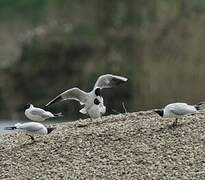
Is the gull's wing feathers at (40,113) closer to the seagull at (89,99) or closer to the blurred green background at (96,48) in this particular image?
the seagull at (89,99)

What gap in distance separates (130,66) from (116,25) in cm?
337

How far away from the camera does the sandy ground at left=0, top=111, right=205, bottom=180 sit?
742 cm

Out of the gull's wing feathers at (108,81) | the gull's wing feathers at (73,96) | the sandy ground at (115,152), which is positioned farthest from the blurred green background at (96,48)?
the sandy ground at (115,152)

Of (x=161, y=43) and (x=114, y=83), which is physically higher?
(x=114, y=83)

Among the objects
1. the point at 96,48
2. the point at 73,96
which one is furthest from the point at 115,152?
the point at 96,48

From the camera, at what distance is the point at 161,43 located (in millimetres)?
17953

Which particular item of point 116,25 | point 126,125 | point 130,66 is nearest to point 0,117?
point 130,66

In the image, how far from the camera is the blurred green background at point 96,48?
16.7m

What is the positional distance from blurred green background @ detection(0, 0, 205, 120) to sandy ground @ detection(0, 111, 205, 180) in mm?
6961

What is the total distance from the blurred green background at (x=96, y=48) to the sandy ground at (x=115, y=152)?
696 cm

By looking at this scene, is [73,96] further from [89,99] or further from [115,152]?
[115,152]

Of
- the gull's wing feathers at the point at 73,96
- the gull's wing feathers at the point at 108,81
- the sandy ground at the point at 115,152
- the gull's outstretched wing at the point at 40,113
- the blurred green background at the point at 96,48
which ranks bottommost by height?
the blurred green background at the point at 96,48

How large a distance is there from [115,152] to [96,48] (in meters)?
13.1

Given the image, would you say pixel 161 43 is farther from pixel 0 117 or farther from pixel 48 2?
pixel 48 2
